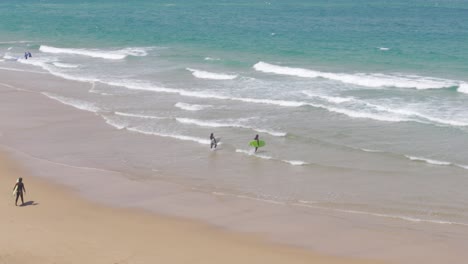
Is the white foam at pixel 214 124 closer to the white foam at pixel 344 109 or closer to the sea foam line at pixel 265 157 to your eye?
the sea foam line at pixel 265 157

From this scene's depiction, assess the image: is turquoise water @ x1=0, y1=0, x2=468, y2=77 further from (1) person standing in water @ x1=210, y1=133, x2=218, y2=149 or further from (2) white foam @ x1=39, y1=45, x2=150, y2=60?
(1) person standing in water @ x1=210, y1=133, x2=218, y2=149

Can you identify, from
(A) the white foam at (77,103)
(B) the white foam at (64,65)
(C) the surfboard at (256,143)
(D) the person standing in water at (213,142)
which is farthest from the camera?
(B) the white foam at (64,65)

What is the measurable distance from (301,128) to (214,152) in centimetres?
526

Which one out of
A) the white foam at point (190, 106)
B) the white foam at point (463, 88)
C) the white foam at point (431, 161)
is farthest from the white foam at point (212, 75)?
the white foam at point (431, 161)

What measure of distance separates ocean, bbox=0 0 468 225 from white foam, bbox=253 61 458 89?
0.41 ft

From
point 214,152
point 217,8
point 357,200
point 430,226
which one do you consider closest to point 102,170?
point 214,152

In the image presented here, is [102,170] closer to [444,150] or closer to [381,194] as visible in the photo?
[381,194]

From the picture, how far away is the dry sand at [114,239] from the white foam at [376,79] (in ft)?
76.8

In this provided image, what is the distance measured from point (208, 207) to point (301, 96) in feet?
57.7

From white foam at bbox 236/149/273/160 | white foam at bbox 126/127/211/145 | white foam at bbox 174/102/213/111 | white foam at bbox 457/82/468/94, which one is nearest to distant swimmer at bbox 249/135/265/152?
white foam at bbox 236/149/273/160

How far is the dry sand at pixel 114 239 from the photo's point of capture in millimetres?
16703

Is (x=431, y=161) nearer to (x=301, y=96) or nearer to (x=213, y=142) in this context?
(x=213, y=142)

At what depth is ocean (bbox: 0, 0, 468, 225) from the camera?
22.7 meters

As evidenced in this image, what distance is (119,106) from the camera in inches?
1404
